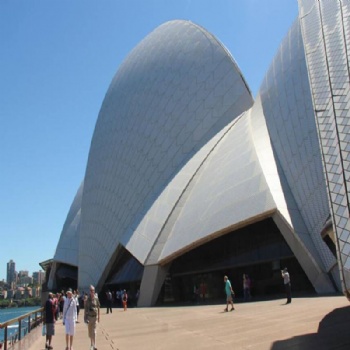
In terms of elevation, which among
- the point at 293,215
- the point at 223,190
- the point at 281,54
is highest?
the point at 281,54

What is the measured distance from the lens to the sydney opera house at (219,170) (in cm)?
1216

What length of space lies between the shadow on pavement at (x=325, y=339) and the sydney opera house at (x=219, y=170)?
112cm

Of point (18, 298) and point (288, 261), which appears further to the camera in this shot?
point (18, 298)

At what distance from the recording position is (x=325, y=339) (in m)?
5.93

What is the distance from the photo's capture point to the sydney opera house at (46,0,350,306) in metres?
12.2

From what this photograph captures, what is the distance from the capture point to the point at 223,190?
1731 centimetres

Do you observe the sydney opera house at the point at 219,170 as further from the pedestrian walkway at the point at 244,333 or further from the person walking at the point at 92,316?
the person walking at the point at 92,316

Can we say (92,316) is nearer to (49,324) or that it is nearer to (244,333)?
(49,324)

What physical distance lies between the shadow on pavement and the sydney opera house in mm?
1121

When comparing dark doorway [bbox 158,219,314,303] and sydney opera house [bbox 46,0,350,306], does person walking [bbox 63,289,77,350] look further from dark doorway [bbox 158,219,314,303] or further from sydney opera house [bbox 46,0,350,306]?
dark doorway [bbox 158,219,314,303]

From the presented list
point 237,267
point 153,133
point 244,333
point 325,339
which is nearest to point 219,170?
point 237,267

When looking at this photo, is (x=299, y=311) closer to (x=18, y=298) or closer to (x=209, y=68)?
(x=209, y=68)

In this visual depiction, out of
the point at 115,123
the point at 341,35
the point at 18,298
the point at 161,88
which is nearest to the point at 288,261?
the point at 341,35

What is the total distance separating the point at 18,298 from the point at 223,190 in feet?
389
